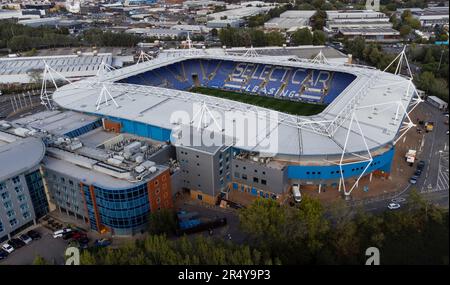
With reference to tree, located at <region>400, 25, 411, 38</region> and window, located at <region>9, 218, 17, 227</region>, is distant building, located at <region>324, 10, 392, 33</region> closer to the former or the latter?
tree, located at <region>400, 25, 411, 38</region>

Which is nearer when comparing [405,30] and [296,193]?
[296,193]

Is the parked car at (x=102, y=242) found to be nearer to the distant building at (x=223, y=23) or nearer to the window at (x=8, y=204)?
the window at (x=8, y=204)

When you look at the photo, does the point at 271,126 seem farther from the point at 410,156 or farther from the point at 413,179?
the point at 410,156

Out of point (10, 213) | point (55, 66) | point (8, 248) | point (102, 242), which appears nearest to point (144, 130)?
point (102, 242)

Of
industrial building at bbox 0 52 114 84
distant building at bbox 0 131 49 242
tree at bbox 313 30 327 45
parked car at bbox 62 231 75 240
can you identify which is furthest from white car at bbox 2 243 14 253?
tree at bbox 313 30 327 45

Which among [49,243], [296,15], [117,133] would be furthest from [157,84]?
[296,15]
